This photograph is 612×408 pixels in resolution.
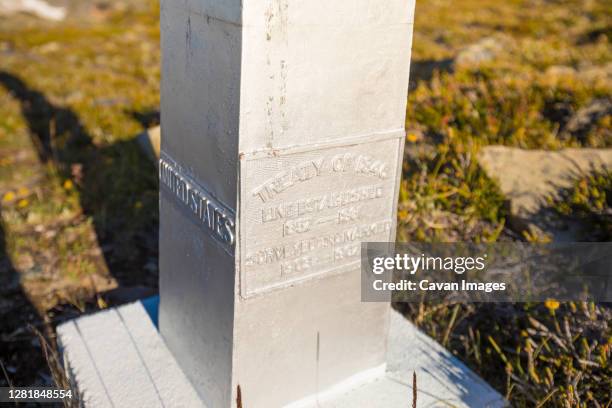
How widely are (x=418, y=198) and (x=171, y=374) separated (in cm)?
241

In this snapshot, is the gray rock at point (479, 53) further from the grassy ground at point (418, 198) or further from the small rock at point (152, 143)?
the small rock at point (152, 143)

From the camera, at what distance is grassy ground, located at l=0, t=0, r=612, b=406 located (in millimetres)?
3387

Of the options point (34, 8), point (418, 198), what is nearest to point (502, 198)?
point (418, 198)

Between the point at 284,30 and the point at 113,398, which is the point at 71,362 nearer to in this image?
the point at 113,398

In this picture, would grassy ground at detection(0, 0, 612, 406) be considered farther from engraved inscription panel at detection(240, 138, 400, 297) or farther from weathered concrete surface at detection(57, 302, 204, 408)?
engraved inscription panel at detection(240, 138, 400, 297)

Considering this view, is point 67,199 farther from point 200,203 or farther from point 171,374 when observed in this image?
point 200,203

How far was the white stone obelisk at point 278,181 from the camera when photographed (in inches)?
86.0

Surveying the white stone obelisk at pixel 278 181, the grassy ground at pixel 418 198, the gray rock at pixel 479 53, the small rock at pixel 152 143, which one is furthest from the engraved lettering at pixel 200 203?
the gray rock at pixel 479 53

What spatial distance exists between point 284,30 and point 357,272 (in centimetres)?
119

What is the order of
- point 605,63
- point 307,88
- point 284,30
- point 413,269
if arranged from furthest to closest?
point 605,63 < point 413,269 < point 307,88 < point 284,30

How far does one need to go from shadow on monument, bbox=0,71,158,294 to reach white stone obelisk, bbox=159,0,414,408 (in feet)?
6.47

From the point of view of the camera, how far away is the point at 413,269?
4242mm

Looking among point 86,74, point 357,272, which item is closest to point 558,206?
point 357,272

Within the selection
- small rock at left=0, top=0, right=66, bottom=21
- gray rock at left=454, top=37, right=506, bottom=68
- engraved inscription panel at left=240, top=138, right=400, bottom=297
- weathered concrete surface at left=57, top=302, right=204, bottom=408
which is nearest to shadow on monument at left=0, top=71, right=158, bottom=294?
weathered concrete surface at left=57, top=302, right=204, bottom=408
